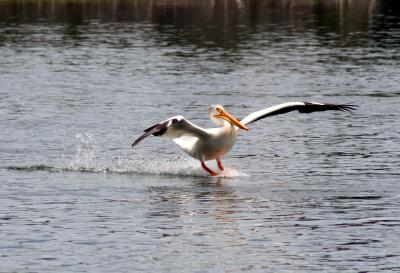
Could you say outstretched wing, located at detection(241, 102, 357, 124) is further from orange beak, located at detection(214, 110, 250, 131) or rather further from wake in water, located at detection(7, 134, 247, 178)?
wake in water, located at detection(7, 134, 247, 178)

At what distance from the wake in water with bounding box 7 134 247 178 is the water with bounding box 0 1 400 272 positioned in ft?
0.15

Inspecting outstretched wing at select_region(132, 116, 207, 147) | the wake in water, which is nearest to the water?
the wake in water

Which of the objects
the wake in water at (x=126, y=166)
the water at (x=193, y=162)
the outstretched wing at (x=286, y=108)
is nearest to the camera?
the water at (x=193, y=162)

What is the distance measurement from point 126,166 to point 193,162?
1.45 metres

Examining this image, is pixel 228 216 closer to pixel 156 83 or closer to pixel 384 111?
pixel 384 111

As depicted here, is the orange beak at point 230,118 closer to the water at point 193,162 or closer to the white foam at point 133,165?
the water at point 193,162

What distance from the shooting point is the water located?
17125mm

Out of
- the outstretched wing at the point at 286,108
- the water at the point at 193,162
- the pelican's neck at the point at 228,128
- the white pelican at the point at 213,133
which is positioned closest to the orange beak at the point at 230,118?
the white pelican at the point at 213,133

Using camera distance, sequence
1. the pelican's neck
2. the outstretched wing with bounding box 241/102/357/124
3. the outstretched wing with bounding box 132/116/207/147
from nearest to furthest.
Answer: the outstretched wing with bounding box 132/116/207/147 < the pelican's neck < the outstretched wing with bounding box 241/102/357/124

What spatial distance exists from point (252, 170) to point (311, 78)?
1723cm

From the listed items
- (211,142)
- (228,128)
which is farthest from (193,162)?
(228,128)

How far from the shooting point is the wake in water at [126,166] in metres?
23.5

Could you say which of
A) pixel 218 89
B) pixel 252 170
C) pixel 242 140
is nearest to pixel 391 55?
pixel 218 89

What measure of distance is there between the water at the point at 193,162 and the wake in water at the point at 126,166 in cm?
5
